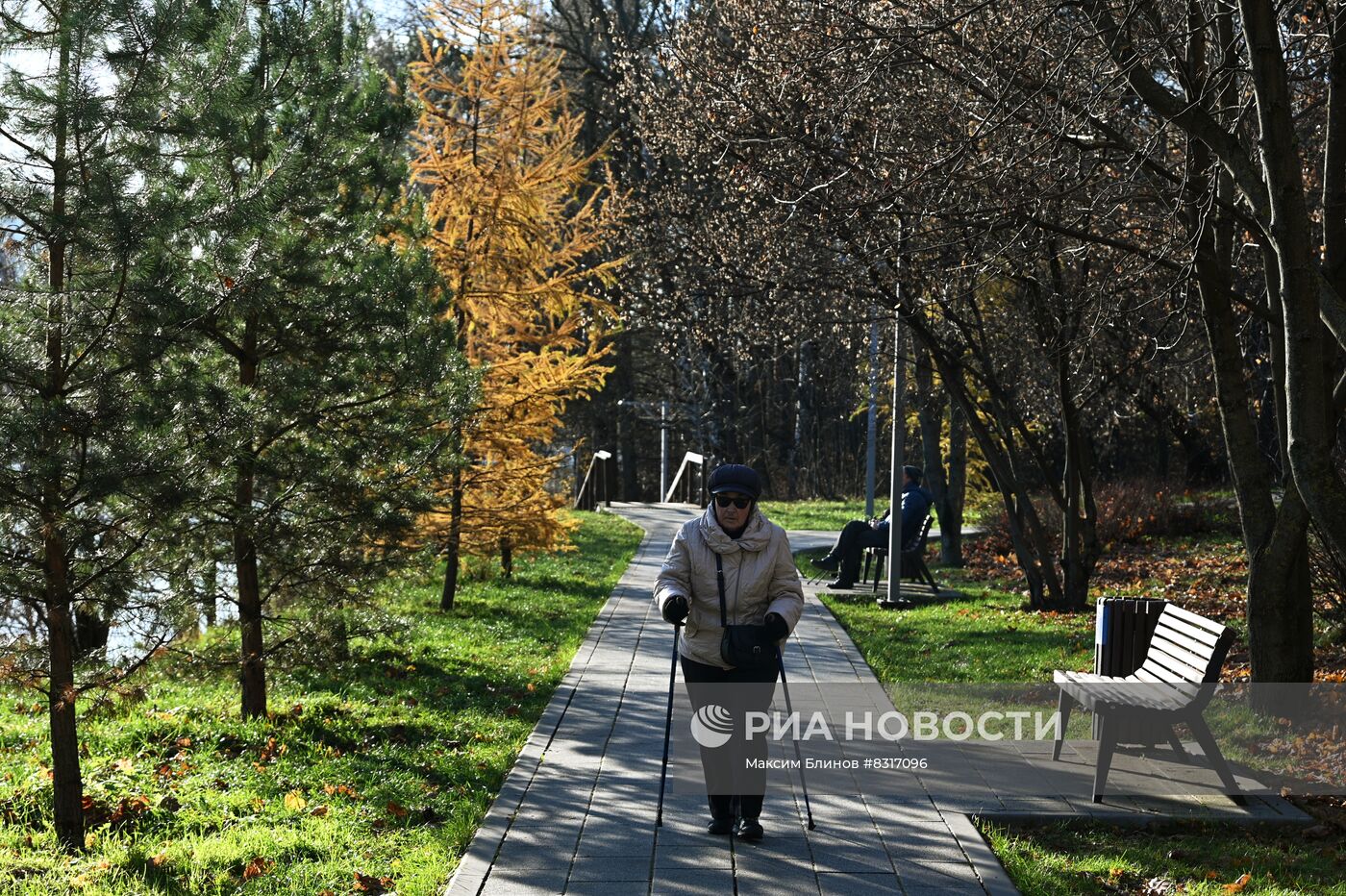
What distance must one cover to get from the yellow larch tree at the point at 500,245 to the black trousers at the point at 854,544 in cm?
393

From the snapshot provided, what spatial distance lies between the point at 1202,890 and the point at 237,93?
5.57 m

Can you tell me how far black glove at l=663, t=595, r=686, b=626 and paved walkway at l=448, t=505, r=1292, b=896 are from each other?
1046 mm

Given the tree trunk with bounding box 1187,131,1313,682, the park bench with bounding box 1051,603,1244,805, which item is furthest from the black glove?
the tree trunk with bounding box 1187,131,1313,682

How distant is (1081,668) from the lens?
10.5 m

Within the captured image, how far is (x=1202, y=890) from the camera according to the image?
544 centimetres

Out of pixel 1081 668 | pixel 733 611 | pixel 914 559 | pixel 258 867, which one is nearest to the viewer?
pixel 258 867

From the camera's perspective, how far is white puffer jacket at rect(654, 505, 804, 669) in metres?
6.11

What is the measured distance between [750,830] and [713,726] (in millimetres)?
502

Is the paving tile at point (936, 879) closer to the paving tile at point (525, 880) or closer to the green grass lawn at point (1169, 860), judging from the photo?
the green grass lawn at point (1169, 860)

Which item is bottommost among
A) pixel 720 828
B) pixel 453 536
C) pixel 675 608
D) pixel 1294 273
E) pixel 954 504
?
pixel 720 828

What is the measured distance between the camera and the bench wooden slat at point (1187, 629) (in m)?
6.71

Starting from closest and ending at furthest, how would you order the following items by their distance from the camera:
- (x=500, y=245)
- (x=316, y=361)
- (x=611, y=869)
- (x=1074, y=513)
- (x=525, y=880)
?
(x=525, y=880)
(x=611, y=869)
(x=316, y=361)
(x=1074, y=513)
(x=500, y=245)

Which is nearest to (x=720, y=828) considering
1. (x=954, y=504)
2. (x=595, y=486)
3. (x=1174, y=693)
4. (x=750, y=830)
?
(x=750, y=830)

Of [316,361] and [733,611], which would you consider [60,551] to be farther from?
[733,611]
